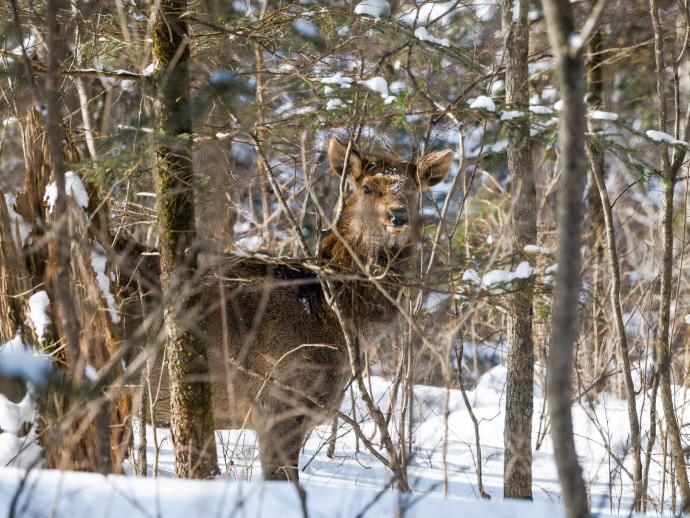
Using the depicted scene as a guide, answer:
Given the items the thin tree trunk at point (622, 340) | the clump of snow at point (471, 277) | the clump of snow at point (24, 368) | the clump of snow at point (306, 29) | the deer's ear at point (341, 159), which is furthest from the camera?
the deer's ear at point (341, 159)

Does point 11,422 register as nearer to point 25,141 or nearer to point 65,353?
point 65,353

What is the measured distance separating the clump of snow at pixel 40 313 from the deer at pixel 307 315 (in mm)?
1229

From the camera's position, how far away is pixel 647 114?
1289 centimetres

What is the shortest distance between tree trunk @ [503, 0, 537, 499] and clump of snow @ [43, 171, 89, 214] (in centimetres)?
321

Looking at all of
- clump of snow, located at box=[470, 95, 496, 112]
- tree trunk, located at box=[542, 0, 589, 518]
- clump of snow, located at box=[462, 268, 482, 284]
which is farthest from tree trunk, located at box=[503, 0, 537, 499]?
tree trunk, located at box=[542, 0, 589, 518]

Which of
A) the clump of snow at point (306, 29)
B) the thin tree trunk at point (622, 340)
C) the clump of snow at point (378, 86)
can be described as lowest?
the thin tree trunk at point (622, 340)

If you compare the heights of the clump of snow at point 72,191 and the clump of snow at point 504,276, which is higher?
the clump of snow at point 72,191

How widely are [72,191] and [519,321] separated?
350cm

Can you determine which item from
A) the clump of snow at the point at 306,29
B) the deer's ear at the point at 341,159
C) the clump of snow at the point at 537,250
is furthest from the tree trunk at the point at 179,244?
the clump of snow at the point at 537,250

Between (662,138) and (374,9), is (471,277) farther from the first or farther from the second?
(374,9)

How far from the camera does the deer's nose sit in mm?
5617

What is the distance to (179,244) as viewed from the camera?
13.4 feet

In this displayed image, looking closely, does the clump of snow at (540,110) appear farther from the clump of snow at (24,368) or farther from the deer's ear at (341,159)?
the clump of snow at (24,368)

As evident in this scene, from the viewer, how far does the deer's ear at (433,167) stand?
573 centimetres
